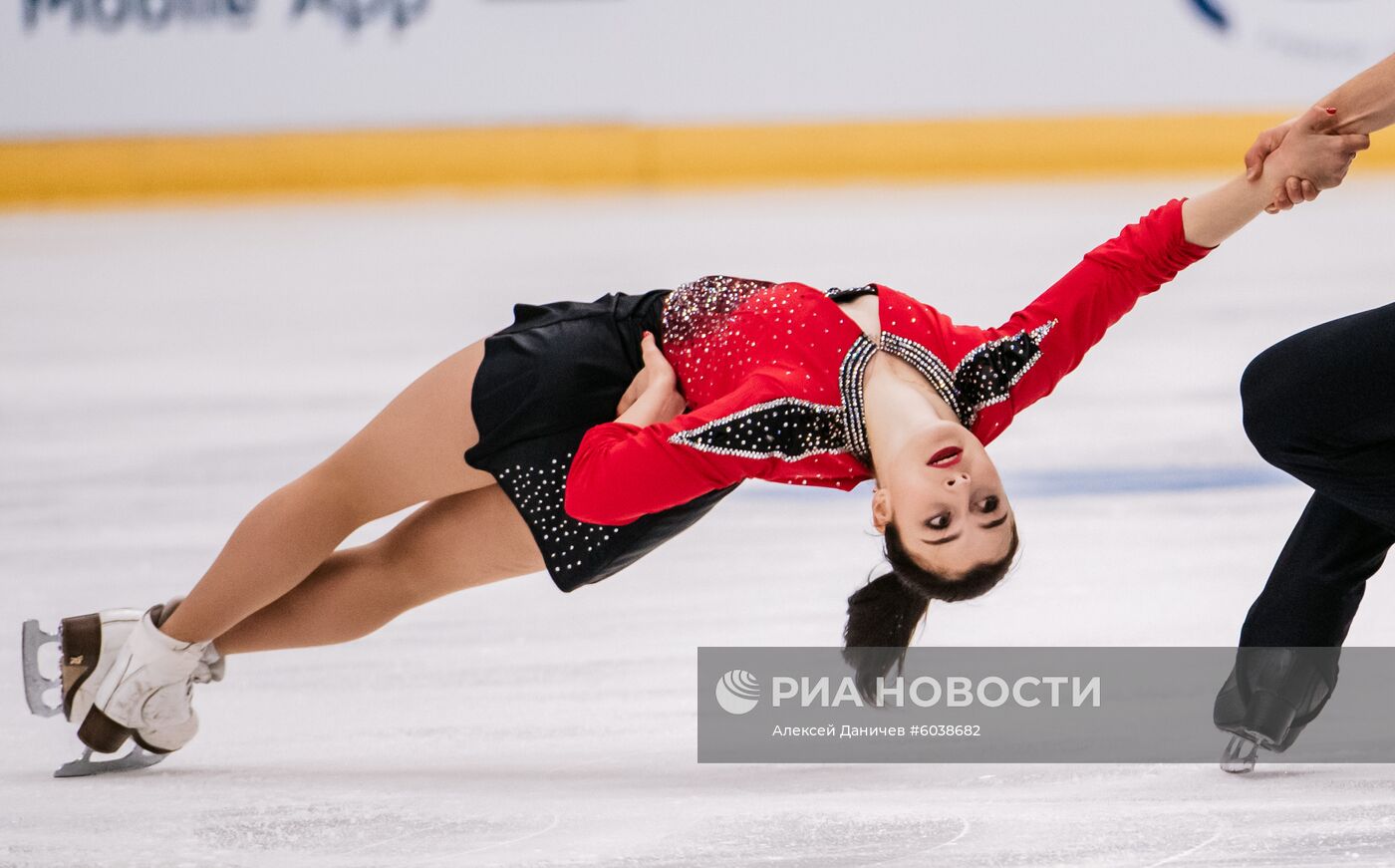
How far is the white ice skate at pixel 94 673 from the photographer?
7.12 feet

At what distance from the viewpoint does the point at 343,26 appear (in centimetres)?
611

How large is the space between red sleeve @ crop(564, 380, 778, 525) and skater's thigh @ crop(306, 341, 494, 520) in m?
0.25

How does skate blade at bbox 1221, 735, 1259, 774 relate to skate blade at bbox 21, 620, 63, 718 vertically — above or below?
below

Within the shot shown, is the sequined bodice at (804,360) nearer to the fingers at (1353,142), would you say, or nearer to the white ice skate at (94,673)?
the fingers at (1353,142)

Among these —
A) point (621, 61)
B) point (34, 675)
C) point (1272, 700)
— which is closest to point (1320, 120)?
point (1272, 700)

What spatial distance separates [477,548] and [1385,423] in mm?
1146

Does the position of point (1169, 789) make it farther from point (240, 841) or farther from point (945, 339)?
point (240, 841)

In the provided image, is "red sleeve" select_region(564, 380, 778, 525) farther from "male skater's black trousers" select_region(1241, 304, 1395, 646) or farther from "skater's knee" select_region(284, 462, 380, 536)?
"male skater's black trousers" select_region(1241, 304, 1395, 646)

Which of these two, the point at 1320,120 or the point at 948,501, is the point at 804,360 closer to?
the point at 948,501

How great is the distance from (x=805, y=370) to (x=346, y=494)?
2.09 ft

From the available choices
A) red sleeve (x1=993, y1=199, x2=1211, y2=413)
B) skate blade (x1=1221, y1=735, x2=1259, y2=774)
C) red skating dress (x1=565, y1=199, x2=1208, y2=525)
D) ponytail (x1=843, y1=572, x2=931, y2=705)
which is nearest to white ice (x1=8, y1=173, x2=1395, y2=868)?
skate blade (x1=1221, y1=735, x2=1259, y2=774)

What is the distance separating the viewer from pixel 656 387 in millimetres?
2059

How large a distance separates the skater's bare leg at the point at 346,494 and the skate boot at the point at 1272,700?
0.99m

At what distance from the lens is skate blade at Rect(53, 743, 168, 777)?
83.4 inches
